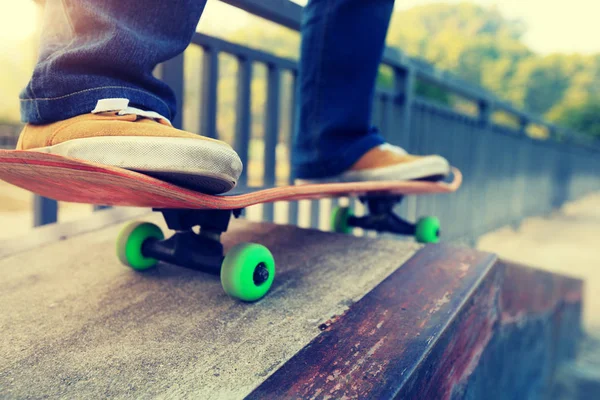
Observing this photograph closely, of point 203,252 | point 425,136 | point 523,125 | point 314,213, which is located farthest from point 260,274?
point 523,125

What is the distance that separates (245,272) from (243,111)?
1189mm

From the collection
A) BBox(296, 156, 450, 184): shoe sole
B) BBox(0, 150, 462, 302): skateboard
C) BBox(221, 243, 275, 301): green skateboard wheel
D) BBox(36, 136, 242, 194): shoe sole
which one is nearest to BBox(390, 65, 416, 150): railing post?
BBox(296, 156, 450, 184): shoe sole

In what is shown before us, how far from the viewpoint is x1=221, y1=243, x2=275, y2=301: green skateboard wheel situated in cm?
87

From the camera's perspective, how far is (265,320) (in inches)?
32.5

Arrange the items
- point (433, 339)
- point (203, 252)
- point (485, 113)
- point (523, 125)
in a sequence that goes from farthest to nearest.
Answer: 1. point (523, 125)
2. point (485, 113)
3. point (203, 252)
4. point (433, 339)

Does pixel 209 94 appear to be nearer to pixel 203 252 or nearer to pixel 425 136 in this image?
pixel 203 252

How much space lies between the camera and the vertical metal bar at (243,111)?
1.87m

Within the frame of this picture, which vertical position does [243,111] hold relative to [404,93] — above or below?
below

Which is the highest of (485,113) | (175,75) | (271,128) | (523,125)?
(523,125)

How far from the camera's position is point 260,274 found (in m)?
0.90

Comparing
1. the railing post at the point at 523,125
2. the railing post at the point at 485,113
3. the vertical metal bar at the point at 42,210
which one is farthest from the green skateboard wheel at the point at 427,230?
the railing post at the point at 523,125

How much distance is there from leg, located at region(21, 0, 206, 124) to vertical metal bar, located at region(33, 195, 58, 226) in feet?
2.27

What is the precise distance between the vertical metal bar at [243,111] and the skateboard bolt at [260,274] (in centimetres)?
100

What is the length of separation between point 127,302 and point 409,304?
58 centimetres
